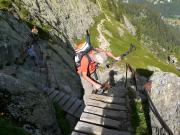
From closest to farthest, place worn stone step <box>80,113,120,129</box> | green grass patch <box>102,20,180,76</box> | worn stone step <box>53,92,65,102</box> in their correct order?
1. worn stone step <box>80,113,120,129</box>
2. worn stone step <box>53,92,65,102</box>
3. green grass patch <box>102,20,180,76</box>

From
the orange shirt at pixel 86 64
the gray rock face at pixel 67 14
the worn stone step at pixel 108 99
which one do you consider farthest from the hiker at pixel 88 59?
the gray rock face at pixel 67 14

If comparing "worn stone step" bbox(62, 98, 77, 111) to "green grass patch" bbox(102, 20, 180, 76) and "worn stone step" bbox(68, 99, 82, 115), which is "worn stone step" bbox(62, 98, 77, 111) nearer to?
"worn stone step" bbox(68, 99, 82, 115)

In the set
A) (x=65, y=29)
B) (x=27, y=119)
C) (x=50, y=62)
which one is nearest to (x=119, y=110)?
(x=27, y=119)

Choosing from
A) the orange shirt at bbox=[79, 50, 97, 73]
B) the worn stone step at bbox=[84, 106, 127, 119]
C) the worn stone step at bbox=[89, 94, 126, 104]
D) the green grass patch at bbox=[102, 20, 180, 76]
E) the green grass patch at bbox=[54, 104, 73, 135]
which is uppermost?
the green grass patch at bbox=[102, 20, 180, 76]

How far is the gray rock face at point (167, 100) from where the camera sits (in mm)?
10960

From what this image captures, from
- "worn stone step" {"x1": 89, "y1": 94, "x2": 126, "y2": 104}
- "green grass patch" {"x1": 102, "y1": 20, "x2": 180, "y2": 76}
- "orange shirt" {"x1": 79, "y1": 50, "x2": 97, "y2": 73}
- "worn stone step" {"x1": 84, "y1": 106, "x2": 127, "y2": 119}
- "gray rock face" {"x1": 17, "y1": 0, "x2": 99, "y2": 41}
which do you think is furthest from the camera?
"green grass patch" {"x1": 102, "y1": 20, "x2": 180, "y2": 76}

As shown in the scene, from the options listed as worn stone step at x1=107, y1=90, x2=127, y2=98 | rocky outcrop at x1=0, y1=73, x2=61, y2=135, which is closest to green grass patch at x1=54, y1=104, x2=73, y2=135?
rocky outcrop at x1=0, y1=73, x2=61, y2=135

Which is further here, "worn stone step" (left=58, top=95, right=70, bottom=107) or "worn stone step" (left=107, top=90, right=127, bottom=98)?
"worn stone step" (left=58, top=95, right=70, bottom=107)

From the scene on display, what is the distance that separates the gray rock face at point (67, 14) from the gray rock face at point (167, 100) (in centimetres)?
5615

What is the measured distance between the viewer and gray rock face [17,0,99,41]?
3004 inches

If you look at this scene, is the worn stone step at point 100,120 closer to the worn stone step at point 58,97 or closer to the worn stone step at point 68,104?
the worn stone step at point 68,104

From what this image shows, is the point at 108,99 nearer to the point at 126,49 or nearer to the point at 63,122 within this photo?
the point at 63,122

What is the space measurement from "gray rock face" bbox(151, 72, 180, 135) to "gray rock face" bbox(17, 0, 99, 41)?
184ft

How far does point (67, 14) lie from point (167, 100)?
9411 cm
